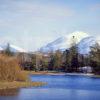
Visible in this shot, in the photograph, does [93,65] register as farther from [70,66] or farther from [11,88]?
[11,88]

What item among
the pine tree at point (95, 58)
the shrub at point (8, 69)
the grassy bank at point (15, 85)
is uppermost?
the pine tree at point (95, 58)

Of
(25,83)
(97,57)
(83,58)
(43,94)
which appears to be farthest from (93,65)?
(43,94)

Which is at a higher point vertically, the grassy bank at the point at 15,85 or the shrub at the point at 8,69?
the shrub at the point at 8,69

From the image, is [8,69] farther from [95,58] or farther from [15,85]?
[95,58]

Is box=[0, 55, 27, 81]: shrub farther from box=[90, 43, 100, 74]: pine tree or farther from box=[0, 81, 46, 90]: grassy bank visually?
box=[90, 43, 100, 74]: pine tree

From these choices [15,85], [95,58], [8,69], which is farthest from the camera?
[95,58]

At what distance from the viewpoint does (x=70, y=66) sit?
88.2 meters

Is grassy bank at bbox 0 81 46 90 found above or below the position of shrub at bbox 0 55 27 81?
below

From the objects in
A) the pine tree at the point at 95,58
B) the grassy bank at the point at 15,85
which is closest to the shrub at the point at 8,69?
the grassy bank at the point at 15,85

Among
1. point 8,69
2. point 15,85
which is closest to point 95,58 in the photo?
point 8,69

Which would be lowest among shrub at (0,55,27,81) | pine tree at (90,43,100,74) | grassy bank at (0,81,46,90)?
grassy bank at (0,81,46,90)

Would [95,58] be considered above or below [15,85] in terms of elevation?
above

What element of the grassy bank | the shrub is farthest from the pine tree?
the shrub

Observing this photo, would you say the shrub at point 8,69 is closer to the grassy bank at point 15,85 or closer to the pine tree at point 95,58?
the grassy bank at point 15,85
